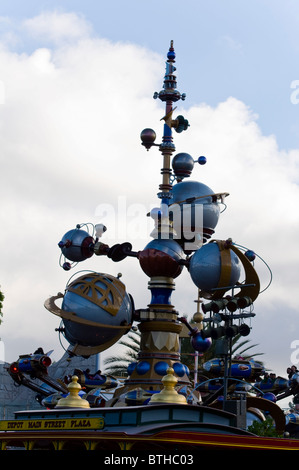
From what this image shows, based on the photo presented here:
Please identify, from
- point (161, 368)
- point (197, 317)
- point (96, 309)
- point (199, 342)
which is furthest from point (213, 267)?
point (197, 317)

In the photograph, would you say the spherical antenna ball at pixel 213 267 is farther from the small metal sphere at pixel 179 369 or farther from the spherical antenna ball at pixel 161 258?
the small metal sphere at pixel 179 369

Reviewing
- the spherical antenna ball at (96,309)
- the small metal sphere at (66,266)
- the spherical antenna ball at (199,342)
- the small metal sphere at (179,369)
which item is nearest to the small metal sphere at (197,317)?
the spherical antenna ball at (199,342)

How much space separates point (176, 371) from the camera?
23000mm

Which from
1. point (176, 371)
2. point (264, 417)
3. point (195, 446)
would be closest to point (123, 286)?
point (176, 371)

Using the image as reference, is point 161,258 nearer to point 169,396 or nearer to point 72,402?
point 72,402

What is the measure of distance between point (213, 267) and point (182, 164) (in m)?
A: 4.79

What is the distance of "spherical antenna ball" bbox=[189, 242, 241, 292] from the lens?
21703 millimetres

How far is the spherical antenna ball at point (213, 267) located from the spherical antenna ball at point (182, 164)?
4015mm

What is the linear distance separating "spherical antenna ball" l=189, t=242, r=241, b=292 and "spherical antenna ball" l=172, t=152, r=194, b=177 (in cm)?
402

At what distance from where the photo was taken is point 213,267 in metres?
21.7

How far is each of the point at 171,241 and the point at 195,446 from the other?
437 inches

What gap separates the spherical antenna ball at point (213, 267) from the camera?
21703 mm
